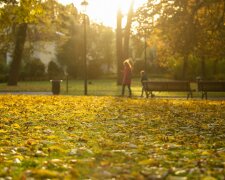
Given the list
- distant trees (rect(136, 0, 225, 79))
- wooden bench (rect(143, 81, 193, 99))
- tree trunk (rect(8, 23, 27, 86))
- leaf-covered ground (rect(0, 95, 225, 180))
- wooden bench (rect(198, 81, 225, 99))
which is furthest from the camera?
tree trunk (rect(8, 23, 27, 86))

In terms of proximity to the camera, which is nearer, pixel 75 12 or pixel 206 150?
pixel 206 150

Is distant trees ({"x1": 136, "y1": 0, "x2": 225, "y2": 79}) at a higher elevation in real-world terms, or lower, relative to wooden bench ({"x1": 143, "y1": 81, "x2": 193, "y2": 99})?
→ higher

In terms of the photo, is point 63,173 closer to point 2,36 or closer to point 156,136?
point 156,136

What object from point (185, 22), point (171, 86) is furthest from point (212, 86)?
point (185, 22)

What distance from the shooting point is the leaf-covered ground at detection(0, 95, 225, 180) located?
5.57 metres

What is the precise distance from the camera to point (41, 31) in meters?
43.1

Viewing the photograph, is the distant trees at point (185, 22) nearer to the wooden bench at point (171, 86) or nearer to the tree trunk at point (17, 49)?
the wooden bench at point (171, 86)

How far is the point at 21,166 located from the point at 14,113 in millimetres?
7979

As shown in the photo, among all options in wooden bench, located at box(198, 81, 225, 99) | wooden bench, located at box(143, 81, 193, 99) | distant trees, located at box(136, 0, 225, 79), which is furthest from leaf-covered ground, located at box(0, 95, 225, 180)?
distant trees, located at box(136, 0, 225, 79)

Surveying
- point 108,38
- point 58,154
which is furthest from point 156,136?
point 108,38

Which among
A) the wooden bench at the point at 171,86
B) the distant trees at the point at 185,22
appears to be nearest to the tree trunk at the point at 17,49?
the distant trees at the point at 185,22

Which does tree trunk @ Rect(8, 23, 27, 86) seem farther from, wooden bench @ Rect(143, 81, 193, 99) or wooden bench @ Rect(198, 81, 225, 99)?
wooden bench @ Rect(198, 81, 225, 99)

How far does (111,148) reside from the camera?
7508 millimetres

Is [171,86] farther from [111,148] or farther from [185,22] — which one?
[111,148]
